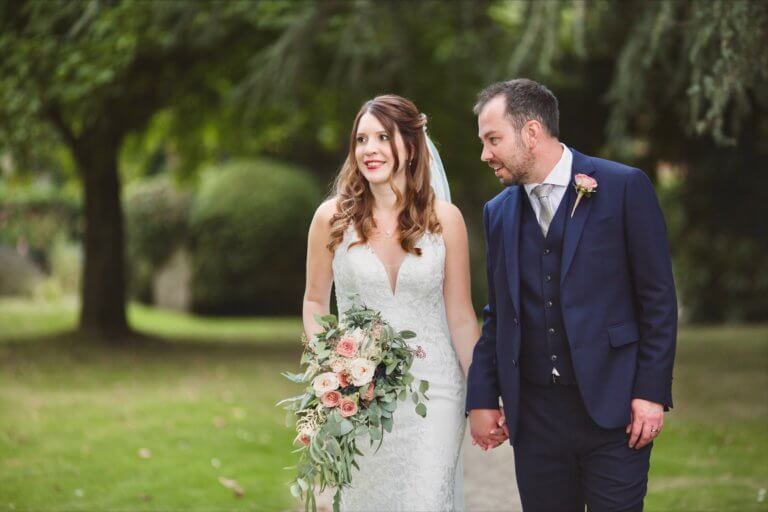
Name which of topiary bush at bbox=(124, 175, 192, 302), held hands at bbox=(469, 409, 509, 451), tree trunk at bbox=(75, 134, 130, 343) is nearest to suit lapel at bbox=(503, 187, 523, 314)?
held hands at bbox=(469, 409, 509, 451)

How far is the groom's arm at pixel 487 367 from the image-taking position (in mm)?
3617

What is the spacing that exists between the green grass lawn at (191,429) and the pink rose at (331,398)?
8.86 feet

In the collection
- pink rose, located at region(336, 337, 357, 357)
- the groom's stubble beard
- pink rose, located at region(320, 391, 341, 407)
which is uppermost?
the groom's stubble beard

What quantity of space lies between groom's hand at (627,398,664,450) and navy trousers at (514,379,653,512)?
0.17 feet

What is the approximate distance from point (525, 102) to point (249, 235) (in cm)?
1594

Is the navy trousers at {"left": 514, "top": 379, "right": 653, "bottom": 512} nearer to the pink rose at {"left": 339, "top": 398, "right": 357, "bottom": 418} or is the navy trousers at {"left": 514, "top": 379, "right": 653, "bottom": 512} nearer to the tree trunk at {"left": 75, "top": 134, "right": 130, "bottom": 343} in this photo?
the pink rose at {"left": 339, "top": 398, "right": 357, "bottom": 418}

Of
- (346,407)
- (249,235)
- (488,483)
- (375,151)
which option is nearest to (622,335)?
(346,407)

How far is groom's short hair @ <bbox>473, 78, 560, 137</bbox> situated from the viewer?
132 inches

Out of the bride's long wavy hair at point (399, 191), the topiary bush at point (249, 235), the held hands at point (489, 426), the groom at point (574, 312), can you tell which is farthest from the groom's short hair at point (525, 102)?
the topiary bush at point (249, 235)

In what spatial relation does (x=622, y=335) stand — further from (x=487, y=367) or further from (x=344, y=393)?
(x=344, y=393)

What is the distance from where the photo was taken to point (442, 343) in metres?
4.07

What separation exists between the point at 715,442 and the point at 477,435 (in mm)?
4804

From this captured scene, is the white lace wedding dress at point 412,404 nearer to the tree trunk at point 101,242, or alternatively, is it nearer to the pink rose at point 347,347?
the pink rose at point 347,347

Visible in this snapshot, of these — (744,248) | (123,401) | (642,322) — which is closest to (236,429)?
(123,401)
